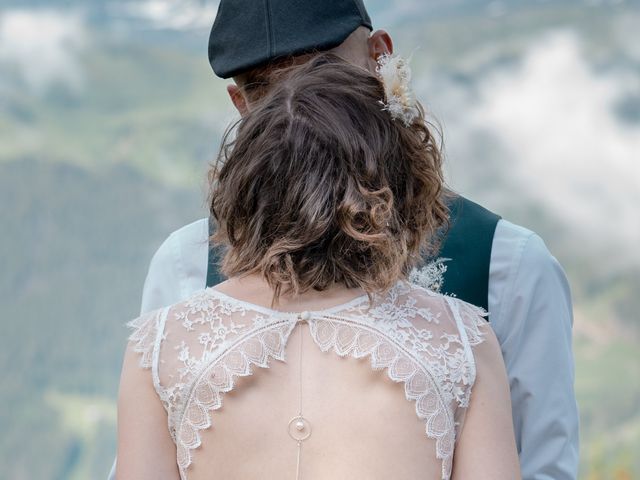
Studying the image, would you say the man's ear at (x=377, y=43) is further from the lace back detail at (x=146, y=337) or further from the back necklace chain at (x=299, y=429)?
the back necklace chain at (x=299, y=429)

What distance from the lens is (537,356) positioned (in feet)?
5.58

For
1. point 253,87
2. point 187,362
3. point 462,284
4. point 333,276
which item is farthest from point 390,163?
point 253,87

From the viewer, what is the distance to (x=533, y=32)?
4.61 m

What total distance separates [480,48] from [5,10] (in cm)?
222

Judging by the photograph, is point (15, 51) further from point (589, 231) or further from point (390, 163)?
point (390, 163)

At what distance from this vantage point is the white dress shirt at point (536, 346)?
1692 mm

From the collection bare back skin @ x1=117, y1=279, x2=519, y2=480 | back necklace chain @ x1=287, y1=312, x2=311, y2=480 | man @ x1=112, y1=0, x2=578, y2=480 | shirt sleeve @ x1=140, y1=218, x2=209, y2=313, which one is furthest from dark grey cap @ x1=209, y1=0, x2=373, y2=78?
back necklace chain @ x1=287, y1=312, x2=311, y2=480

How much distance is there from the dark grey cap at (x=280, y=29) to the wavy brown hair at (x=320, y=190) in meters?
0.49

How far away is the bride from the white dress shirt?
16.2 inches

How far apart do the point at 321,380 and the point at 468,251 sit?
0.65m

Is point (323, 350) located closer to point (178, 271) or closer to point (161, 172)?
point (178, 271)

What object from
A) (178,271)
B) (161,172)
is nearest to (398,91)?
(178,271)

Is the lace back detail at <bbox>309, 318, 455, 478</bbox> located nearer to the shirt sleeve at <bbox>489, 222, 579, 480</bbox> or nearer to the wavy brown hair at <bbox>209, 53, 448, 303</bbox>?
the wavy brown hair at <bbox>209, 53, 448, 303</bbox>

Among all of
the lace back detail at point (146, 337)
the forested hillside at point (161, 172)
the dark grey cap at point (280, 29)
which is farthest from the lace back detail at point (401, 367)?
the forested hillside at point (161, 172)
